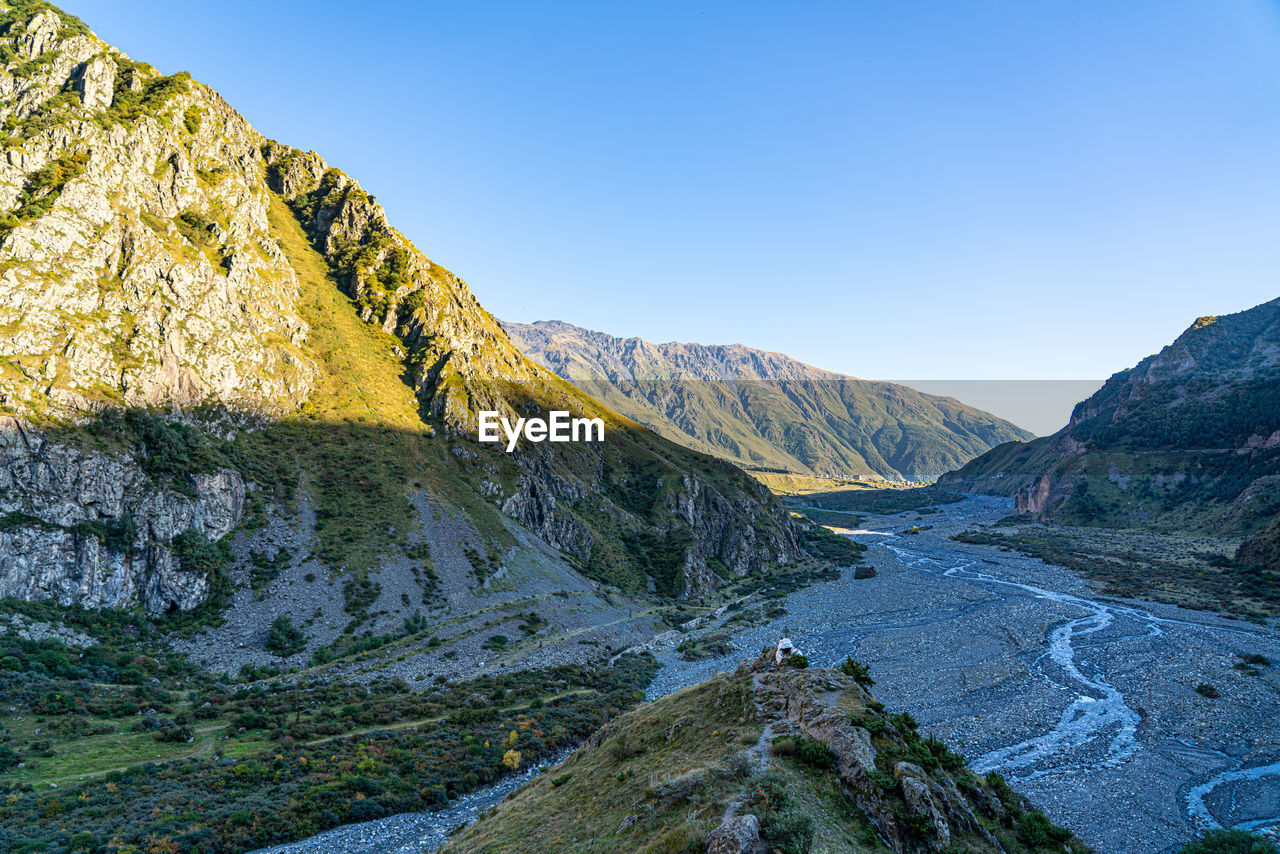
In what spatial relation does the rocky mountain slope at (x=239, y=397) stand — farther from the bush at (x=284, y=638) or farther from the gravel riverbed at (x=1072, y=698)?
the gravel riverbed at (x=1072, y=698)

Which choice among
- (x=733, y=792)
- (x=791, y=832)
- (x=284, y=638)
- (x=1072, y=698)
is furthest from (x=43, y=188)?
(x=1072, y=698)

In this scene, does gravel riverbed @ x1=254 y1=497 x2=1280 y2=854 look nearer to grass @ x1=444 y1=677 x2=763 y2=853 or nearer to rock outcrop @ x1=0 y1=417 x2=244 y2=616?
grass @ x1=444 y1=677 x2=763 y2=853

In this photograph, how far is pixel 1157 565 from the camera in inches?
3986

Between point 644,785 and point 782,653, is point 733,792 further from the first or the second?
point 782,653

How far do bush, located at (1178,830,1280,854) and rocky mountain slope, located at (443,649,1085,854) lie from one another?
371 inches

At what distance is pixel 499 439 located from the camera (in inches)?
4355

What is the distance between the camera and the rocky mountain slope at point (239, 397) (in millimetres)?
59188

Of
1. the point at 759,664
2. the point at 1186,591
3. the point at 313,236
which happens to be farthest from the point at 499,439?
the point at 1186,591

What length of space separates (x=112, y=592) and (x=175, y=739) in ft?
84.8

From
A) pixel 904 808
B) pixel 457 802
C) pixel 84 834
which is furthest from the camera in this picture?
pixel 457 802

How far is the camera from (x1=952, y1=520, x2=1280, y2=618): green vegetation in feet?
249

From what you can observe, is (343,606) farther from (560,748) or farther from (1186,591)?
(1186,591)

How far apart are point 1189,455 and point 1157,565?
69412mm

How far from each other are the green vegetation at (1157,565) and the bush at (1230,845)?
63.1 meters
